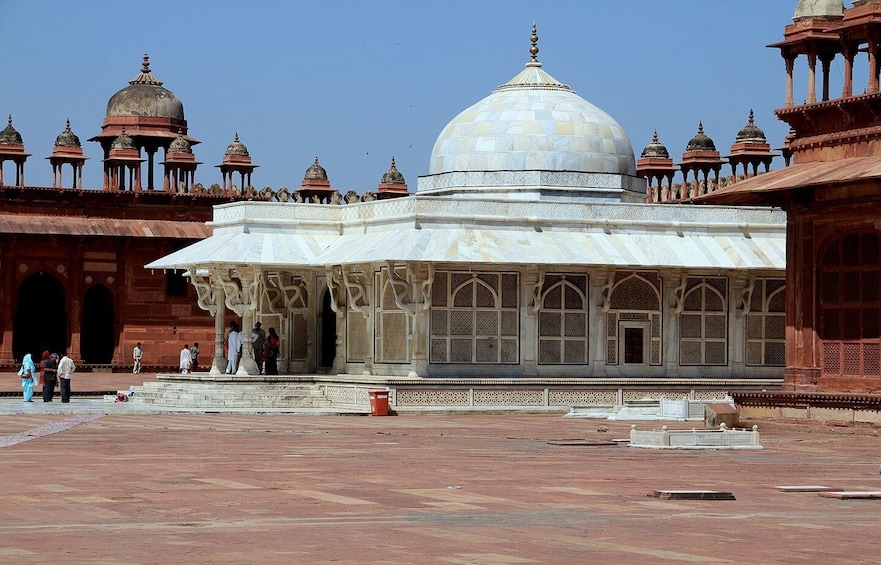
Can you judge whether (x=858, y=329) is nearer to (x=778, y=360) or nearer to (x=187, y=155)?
(x=778, y=360)

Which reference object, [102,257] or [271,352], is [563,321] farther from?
[102,257]

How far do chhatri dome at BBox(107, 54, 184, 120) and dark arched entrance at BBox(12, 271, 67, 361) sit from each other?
6.90m

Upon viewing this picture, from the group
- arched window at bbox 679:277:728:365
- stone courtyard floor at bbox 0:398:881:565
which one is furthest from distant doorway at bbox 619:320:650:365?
stone courtyard floor at bbox 0:398:881:565

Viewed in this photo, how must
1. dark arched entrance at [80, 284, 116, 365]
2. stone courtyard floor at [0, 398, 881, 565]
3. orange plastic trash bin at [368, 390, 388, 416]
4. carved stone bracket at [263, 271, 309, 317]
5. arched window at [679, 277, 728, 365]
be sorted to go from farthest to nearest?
dark arched entrance at [80, 284, 116, 365] < carved stone bracket at [263, 271, 309, 317] < arched window at [679, 277, 728, 365] < orange plastic trash bin at [368, 390, 388, 416] < stone courtyard floor at [0, 398, 881, 565]

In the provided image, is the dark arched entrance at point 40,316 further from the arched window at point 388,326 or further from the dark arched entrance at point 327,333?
the arched window at point 388,326

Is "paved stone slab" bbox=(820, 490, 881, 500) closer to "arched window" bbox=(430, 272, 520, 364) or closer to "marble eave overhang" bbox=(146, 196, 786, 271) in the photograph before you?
"marble eave overhang" bbox=(146, 196, 786, 271)

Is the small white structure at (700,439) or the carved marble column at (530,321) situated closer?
the small white structure at (700,439)

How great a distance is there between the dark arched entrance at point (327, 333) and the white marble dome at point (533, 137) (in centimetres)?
490

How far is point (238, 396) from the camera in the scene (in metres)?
34.1

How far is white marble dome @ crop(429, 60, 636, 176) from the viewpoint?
1574 inches

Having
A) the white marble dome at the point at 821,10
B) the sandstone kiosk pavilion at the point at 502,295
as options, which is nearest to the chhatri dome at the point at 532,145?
the sandstone kiosk pavilion at the point at 502,295

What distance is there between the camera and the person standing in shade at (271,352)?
36.3m

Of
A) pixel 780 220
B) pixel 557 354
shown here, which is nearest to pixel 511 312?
pixel 557 354

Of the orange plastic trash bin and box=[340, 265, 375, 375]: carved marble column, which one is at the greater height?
box=[340, 265, 375, 375]: carved marble column
